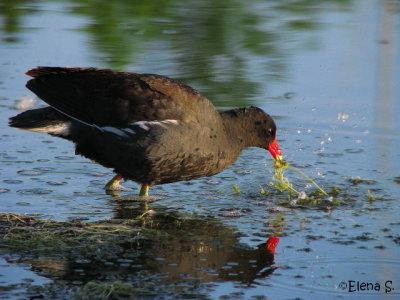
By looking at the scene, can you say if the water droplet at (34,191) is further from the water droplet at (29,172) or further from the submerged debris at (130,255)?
the submerged debris at (130,255)

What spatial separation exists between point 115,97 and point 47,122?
0.57 m

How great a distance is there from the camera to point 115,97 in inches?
243

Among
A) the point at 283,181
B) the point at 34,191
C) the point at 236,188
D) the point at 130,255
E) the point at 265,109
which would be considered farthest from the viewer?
the point at 265,109

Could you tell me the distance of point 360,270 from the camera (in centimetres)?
482

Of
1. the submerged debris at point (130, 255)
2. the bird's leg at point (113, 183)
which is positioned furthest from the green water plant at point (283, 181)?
the bird's leg at point (113, 183)

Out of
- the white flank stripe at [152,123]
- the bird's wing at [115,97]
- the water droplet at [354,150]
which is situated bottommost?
the water droplet at [354,150]

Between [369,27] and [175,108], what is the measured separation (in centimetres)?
532

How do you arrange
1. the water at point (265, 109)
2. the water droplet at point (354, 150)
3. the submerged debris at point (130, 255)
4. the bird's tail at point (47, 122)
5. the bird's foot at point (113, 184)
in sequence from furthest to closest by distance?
the water droplet at point (354, 150) < the bird's foot at point (113, 184) < the bird's tail at point (47, 122) < the water at point (265, 109) < the submerged debris at point (130, 255)

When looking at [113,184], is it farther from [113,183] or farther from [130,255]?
[130,255]

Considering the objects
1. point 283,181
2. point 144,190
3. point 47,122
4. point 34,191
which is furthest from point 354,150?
point 34,191

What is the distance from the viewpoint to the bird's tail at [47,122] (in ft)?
20.7

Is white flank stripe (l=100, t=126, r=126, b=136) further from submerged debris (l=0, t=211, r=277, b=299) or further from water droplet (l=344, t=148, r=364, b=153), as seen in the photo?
water droplet (l=344, t=148, r=364, b=153)

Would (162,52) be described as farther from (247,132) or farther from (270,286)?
(270,286)

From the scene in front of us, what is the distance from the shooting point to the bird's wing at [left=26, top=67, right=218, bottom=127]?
614cm
